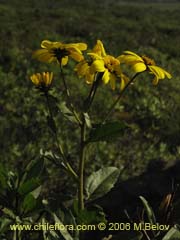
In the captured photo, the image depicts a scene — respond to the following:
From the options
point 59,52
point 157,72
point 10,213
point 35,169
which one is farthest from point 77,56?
point 10,213

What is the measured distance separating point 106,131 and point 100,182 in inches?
14.5

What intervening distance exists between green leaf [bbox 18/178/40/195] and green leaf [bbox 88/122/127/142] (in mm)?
263

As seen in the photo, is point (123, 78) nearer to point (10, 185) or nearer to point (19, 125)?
point (10, 185)

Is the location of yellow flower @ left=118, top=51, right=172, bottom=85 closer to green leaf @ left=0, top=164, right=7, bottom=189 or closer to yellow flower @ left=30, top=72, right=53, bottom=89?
yellow flower @ left=30, top=72, right=53, bottom=89

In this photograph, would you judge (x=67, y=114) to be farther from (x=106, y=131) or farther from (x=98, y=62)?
(x=98, y=62)

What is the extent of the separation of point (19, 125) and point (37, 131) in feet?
1.01

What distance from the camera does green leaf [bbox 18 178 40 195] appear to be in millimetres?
1600

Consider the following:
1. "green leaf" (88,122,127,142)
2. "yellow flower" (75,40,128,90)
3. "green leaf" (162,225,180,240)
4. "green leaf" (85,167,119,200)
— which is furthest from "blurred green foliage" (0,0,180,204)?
"green leaf" (162,225,180,240)

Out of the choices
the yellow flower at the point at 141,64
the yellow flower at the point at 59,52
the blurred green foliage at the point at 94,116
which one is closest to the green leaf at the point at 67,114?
the yellow flower at the point at 59,52

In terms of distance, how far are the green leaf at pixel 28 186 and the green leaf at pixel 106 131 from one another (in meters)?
0.26

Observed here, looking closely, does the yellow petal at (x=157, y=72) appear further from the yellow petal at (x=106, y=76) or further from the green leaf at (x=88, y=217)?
the green leaf at (x=88, y=217)

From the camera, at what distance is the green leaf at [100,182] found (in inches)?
73.0

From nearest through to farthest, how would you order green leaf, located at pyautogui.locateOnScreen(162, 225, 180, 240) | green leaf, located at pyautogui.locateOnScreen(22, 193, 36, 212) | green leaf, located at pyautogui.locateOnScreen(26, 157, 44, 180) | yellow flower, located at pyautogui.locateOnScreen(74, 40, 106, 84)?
green leaf, located at pyautogui.locateOnScreen(162, 225, 180, 240) < yellow flower, located at pyautogui.locateOnScreen(74, 40, 106, 84) < green leaf, located at pyautogui.locateOnScreen(22, 193, 36, 212) < green leaf, located at pyautogui.locateOnScreen(26, 157, 44, 180)

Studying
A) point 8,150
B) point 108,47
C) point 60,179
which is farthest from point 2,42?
point 60,179
